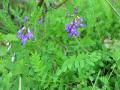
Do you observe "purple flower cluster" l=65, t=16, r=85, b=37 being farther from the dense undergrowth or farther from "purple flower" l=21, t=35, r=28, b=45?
"purple flower" l=21, t=35, r=28, b=45

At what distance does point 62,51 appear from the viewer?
2.41 metres

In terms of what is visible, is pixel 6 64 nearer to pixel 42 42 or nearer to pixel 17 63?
pixel 17 63

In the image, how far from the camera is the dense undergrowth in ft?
7.02

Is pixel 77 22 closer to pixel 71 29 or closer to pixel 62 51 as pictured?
pixel 71 29

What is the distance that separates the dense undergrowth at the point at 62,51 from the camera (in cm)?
214

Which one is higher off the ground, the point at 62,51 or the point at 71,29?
the point at 71,29

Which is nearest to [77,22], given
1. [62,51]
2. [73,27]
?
[73,27]

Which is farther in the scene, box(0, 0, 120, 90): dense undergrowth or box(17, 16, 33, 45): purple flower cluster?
box(17, 16, 33, 45): purple flower cluster

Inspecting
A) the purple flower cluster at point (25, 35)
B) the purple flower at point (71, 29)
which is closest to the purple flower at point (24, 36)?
the purple flower cluster at point (25, 35)

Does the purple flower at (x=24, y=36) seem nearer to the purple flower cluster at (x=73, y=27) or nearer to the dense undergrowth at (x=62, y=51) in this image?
the dense undergrowth at (x=62, y=51)

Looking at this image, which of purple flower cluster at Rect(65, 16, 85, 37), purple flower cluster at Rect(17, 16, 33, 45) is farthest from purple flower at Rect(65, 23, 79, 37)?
purple flower cluster at Rect(17, 16, 33, 45)

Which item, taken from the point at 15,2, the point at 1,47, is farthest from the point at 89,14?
the point at 15,2

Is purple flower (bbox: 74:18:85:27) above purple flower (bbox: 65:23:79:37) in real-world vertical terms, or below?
above

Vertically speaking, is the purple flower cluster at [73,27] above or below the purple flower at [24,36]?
above
